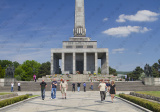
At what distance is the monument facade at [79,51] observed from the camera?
2335 inches

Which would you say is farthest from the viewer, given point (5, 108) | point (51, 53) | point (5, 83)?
point (51, 53)

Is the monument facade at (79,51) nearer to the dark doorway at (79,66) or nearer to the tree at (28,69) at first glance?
the dark doorway at (79,66)

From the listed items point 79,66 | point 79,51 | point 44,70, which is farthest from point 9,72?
point 44,70

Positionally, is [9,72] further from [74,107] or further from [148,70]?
[74,107]

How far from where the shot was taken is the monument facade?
59312mm

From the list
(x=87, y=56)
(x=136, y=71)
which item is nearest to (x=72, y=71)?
(x=87, y=56)

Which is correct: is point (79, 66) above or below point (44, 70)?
above

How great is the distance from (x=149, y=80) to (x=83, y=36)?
96.5 ft

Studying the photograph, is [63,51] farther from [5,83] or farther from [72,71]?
[5,83]

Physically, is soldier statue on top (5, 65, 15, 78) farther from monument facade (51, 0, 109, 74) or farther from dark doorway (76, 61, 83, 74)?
dark doorway (76, 61, 83, 74)

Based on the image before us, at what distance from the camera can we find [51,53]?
194ft

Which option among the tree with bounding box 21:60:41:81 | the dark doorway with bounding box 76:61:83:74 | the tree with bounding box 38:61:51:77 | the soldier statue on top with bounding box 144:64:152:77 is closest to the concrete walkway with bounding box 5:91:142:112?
the soldier statue on top with bounding box 144:64:152:77

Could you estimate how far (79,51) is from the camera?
194ft

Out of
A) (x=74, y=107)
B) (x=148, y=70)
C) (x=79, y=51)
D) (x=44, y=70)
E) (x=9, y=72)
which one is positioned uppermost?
(x=79, y=51)
